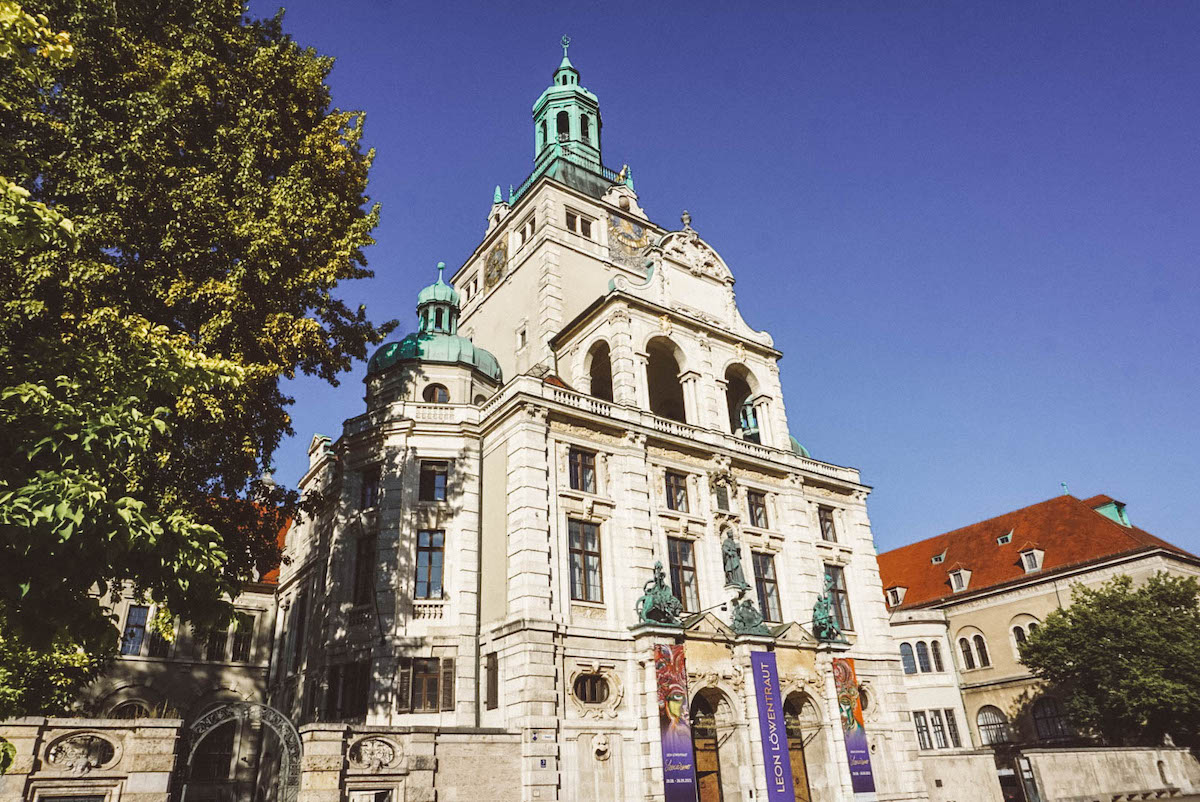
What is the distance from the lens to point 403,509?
26.1 m

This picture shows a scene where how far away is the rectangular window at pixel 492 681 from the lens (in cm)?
2345

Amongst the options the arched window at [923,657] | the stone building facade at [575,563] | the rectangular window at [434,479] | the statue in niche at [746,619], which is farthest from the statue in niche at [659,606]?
the arched window at [923,657]

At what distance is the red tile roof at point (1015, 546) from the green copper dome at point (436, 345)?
32.9 metres

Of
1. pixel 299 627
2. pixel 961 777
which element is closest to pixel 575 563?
pixel 299 627

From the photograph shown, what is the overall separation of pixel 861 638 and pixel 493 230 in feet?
94.5

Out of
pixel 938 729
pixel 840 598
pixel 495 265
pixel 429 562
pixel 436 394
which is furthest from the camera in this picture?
pixel 938 729

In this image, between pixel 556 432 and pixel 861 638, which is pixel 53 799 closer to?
pixel 556 432

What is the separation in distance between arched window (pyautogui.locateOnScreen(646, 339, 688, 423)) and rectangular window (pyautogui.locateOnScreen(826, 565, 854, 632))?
31.5 feet

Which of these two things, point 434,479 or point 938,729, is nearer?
point 434,479

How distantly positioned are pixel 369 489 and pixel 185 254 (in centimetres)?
1308

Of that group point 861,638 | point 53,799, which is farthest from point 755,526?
point 53,799

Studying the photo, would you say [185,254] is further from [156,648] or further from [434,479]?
[156,648]

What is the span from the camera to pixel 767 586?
30.5 meters

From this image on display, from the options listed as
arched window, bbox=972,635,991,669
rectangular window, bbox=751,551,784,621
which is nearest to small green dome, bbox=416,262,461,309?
rectangular window, bbox=751,551,784,621
